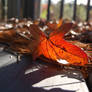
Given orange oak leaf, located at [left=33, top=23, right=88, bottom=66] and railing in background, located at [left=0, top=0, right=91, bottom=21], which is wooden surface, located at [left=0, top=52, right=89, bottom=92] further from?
railing in background, located at [left=0, top=0, right=91, bottom=21]

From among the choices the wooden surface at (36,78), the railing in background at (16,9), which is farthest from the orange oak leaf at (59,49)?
the railing in background at (16,9)

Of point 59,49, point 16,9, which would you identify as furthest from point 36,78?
point 16,9

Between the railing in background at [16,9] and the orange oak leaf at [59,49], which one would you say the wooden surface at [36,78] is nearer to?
the orange oak leaf at [59,49]

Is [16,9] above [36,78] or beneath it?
above

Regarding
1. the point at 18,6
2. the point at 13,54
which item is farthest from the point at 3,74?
the point at 18,6

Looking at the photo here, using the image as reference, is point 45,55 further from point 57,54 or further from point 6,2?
point 6,2

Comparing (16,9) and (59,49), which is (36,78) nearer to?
(59,49)
